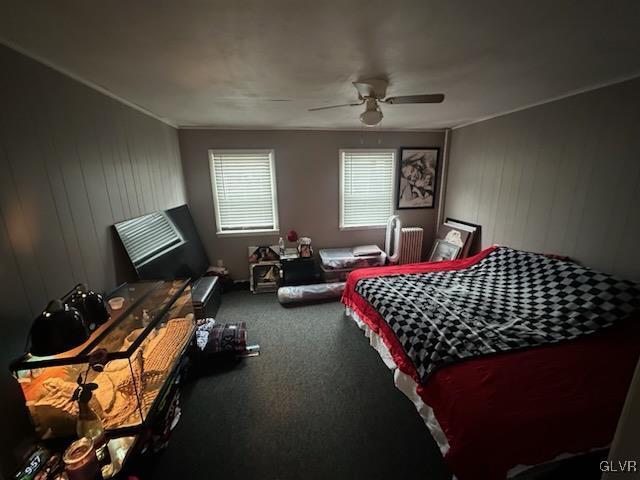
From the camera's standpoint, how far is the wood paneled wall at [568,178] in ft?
6.26

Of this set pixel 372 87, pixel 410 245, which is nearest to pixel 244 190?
pixel 372 87

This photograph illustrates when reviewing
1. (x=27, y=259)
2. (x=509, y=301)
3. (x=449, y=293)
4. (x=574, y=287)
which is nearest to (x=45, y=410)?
(x=27, y=259)

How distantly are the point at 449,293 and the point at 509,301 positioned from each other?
1.52 ft

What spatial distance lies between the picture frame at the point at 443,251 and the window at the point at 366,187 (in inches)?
33.5

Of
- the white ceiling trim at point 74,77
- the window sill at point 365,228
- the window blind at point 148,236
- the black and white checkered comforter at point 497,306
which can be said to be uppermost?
the white ceiling trim at point 74,77

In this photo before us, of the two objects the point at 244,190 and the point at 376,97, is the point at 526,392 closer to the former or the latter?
the point at 376,97

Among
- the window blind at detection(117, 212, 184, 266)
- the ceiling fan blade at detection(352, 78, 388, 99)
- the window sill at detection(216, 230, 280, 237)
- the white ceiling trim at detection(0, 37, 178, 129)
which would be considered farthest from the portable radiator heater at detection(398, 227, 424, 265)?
the white ceiling trim at detection(0, 37, 178, 129)

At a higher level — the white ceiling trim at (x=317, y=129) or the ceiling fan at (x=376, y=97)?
the white ceiling trim at (x=317, y=129)

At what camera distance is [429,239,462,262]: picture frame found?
3.51 meters

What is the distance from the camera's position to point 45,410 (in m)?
1.18

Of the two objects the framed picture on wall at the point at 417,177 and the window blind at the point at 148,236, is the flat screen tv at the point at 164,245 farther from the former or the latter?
the framed picture on wall at the point at 417,177

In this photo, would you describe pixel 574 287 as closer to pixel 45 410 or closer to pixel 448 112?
pixel 448 112

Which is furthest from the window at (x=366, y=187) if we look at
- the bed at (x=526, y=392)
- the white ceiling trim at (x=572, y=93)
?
the bed at (x=526, y=392)

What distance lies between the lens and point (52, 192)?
142 cm
